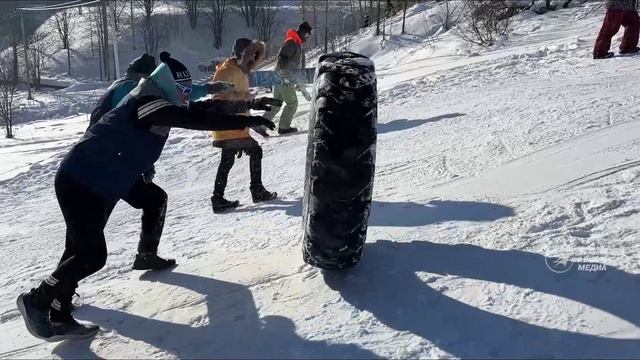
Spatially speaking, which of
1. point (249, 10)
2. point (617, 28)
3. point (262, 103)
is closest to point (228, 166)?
point (262, 103)

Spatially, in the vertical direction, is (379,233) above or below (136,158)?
below

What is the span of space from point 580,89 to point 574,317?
17.3 ft

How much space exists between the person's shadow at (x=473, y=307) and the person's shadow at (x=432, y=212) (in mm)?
478

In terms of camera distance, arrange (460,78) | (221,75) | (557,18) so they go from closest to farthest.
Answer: (221,75), (460,78), (557,18)

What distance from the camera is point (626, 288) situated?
283 cm

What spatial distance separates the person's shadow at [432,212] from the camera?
397 centimetres

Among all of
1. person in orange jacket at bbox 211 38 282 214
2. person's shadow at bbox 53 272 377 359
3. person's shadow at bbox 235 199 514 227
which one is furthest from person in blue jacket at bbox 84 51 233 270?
person's shadow at bbox 235 199 514 227

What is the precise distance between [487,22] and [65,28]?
132ft

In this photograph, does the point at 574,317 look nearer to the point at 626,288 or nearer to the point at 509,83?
the point at 626,288

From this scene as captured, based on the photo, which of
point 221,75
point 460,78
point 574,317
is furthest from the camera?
point 460,78

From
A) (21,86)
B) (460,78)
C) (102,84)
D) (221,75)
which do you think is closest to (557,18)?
(460,78)

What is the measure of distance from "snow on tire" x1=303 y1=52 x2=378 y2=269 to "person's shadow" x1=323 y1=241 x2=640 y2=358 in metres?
0.24

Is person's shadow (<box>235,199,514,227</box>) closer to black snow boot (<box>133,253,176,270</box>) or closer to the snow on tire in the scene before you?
the snow on tire

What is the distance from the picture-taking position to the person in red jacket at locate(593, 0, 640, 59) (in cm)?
931
